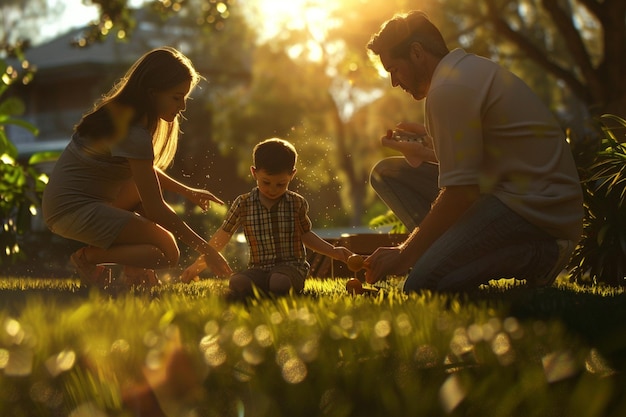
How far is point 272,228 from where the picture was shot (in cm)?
579

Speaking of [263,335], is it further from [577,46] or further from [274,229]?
[577,46]

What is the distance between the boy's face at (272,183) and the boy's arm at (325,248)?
1.12 feet

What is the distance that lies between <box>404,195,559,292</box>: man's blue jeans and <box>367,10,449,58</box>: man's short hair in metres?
0.90

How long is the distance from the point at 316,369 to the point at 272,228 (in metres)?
2.73

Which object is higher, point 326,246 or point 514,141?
point 514,141

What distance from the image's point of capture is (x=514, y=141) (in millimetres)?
5066

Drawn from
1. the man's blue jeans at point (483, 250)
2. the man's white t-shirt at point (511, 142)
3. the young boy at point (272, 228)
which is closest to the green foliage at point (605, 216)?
the man's white t-shirt at point (511, 142)

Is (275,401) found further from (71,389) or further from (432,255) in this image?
(432,255)

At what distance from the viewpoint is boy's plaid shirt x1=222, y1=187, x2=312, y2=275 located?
579 cm

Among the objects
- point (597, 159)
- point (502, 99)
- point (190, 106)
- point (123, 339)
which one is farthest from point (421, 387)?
point (190, 106)

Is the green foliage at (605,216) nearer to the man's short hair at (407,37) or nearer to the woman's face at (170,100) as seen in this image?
the man's short hair at (407,37)

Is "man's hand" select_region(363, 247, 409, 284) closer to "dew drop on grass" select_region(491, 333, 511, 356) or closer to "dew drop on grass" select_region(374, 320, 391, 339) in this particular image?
"dew drop on grass" select_region(374, 320, 391, 339)

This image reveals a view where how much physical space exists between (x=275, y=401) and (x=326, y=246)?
2.86 meters

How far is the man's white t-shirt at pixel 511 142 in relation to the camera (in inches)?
192
